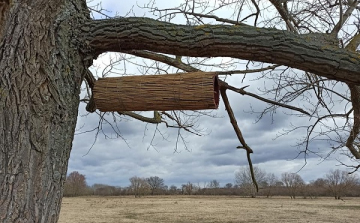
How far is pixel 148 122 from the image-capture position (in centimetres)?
507

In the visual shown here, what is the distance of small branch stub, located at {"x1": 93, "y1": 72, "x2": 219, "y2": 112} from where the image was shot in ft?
6.93

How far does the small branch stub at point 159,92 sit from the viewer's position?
2.11 m

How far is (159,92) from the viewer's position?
2.17 m

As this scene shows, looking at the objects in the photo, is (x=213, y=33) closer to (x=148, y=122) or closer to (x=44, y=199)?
(x=44, y=199)

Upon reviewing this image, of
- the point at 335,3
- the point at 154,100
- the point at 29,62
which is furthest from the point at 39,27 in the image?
the point at 335,3

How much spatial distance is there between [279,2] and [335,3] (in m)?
0.64

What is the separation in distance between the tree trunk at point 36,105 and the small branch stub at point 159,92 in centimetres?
23

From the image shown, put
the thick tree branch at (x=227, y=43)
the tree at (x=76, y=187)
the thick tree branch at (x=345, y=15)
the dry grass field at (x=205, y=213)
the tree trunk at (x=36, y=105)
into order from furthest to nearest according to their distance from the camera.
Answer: the tree at (x=76, y=187) < the dry grass field at (x=205, y=213) < the thick tree branch at (x=345, y=15) < the thick tree branch at (x=227, y=43) < the tree trunk at (x=36, y=105)

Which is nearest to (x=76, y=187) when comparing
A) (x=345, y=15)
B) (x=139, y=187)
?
(x=139, y=187)

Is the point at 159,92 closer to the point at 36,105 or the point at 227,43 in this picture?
the point at 227,43

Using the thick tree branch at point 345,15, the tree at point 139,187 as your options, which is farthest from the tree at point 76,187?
the thick tree branch at point 345,15

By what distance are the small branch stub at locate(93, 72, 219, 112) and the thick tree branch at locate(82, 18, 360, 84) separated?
0.19 m

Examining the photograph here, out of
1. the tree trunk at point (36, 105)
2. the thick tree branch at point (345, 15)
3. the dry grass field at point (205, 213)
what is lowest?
the dry grass field at point (205, 213)

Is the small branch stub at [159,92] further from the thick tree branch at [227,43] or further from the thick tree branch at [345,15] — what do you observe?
the thick tree branch at [345,15]
